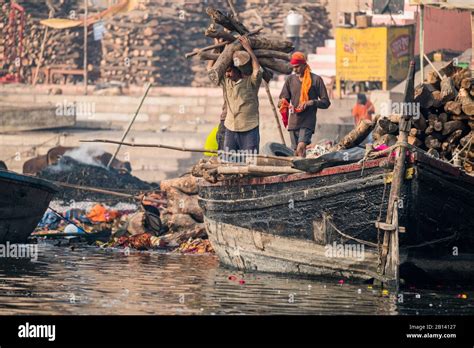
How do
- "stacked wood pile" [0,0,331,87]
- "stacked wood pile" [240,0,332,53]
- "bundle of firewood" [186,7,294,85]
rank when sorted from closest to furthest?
"bundle of firewood" [186,7,294,85] < "stacked wood pile" [240,0,332,53] < "stacked wood pile" [0,0,331,87]

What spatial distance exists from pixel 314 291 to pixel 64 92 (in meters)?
19.4

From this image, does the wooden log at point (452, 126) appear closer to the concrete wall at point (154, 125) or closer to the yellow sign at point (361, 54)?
the concrete wall at point (154, 125)

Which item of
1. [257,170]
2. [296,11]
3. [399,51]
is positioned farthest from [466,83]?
[296,11]

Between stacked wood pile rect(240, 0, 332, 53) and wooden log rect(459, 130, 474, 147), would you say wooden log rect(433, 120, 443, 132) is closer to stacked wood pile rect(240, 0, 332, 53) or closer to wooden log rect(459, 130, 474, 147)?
wooden log rect(459, 130, 474, 147)

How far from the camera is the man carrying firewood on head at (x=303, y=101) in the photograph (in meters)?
18.8

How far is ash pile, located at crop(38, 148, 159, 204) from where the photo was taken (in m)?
24.6

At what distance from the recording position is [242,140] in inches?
733

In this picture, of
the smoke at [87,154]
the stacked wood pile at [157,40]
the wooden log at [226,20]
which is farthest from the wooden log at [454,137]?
the stacked wood pile at [157,40]

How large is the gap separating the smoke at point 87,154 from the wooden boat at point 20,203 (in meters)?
5.97

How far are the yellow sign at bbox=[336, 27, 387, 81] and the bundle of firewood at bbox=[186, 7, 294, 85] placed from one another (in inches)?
473

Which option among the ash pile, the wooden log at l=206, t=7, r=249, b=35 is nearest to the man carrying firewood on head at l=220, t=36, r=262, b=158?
the wooden log at l=206, t=7, r=249, b=35

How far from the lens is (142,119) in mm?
31625

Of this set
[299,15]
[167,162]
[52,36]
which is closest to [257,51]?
[167,162]

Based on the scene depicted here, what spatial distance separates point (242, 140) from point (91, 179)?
7.02 meters
